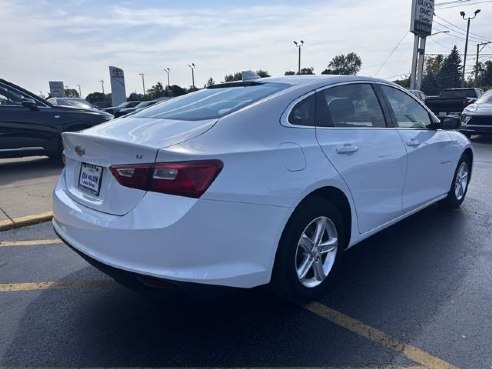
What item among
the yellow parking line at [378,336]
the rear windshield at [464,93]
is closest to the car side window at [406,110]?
the yellow parking line at [378,336]

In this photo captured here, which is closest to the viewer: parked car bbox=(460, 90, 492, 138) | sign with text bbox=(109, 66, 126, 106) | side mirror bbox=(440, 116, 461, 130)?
side mirror bbox=(440, 116, 461, 130)

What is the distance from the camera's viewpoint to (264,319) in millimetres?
2922

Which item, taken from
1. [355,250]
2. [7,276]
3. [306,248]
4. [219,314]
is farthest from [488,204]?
[7,276]

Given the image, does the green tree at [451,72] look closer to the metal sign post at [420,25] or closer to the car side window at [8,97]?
the metal sign post at [420,25]

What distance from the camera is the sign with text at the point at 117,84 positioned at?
29.7 metres

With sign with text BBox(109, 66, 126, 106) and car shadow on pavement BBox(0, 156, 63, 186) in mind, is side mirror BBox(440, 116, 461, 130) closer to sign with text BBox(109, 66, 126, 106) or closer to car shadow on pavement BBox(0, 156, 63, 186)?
car shadow on pavement BBox(0, 156, 63, 186)

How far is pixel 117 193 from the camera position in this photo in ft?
8.29

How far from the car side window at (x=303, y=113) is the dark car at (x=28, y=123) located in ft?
21.6

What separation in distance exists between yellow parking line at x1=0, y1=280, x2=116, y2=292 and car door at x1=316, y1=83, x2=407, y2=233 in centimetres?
202

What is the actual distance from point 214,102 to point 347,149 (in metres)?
1.06

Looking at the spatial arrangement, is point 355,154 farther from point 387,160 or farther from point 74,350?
point 74,350

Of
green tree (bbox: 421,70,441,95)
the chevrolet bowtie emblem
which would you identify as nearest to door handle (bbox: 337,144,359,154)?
the chevrolet bowtie emblem

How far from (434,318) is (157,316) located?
1.85 m

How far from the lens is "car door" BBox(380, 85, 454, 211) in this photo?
4.07m
